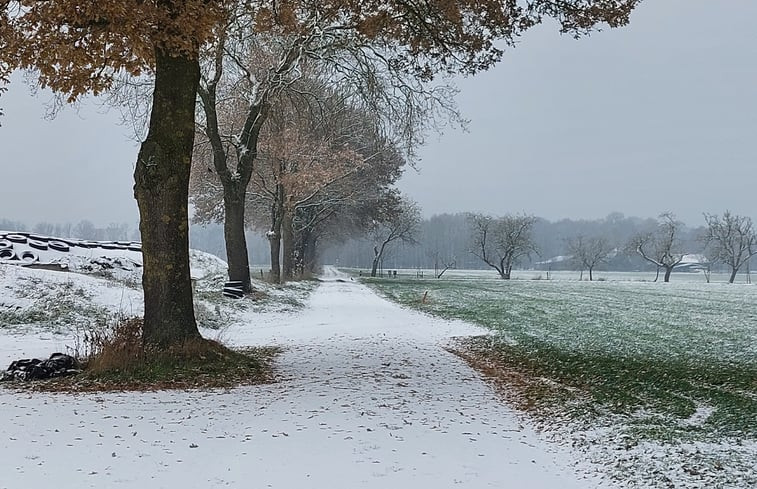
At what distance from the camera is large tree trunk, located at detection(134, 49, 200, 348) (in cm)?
830

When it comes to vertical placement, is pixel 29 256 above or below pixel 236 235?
below

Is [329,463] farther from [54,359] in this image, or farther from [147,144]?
[147,144]

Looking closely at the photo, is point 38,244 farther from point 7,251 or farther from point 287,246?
point 287,246

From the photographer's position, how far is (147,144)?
8359 mm

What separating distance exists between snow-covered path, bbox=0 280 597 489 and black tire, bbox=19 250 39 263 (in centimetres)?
1465

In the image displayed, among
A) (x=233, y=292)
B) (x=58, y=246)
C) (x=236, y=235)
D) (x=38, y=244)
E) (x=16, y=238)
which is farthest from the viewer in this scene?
(x=58, y=246)

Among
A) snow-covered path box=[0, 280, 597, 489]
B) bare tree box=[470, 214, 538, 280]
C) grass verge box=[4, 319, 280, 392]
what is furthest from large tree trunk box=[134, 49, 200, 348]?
bare tree box=[470, 214, 538, 280]

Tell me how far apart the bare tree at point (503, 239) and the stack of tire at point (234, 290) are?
51393 mm

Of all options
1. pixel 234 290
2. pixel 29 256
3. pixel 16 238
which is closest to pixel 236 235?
pixel 234 290

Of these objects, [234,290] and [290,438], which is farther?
[234,290]

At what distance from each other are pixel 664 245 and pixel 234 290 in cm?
6141

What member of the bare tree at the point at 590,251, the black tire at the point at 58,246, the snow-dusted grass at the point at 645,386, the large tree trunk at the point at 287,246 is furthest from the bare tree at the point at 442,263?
the snow-dusted grass at the point at 645,386

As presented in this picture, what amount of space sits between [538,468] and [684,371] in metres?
5.17

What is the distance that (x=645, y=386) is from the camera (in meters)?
7.85
